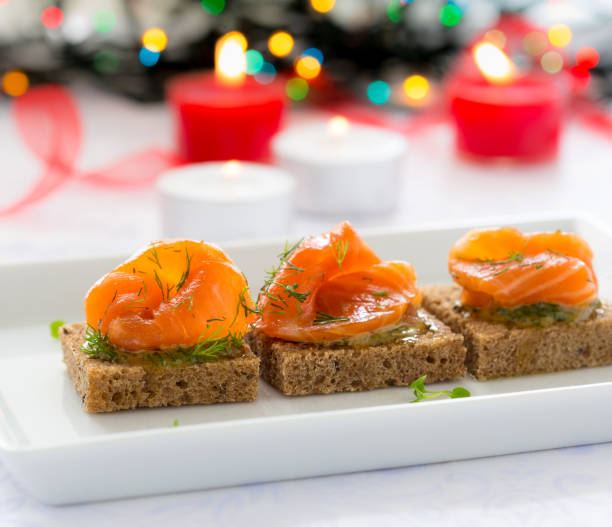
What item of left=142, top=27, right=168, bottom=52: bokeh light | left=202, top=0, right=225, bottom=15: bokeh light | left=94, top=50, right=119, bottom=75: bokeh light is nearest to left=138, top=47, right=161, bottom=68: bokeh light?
left=142, top=27, right=168, bottom=52: bokeh light

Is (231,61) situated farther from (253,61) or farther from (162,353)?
(162,353)

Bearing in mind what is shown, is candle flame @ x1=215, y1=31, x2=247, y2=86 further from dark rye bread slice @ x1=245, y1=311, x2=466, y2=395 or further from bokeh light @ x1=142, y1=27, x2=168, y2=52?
dark rye bread slice @ x1=245, y1=311, x2=466, y2=395

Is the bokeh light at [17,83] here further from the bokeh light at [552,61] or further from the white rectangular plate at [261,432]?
the white rectangular plate at [261,432]

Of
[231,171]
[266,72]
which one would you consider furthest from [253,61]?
[231,171]

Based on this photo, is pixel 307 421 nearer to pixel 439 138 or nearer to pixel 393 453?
pixel 393 453

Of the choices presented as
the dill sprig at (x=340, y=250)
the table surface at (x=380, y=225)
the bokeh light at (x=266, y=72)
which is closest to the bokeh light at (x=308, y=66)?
the bokeh light at (x=266, y=72)
